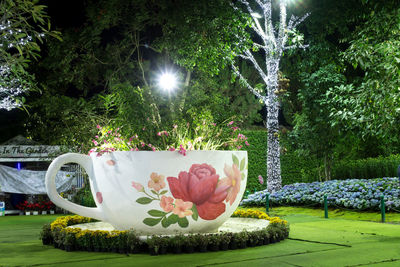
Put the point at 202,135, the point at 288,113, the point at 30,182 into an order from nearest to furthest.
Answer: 1. the point at 202,135
2. the point at 30,182
3. the point at 288,113

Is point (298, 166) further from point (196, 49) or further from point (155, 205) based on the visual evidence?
point (155, 205)

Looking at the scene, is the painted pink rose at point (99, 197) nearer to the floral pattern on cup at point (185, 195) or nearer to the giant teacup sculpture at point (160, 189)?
the giant teacup sculpture at point (160, 189)

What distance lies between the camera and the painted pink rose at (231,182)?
5.86 m

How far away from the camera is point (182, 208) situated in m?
5.62

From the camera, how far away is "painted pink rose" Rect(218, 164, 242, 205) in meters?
5.86

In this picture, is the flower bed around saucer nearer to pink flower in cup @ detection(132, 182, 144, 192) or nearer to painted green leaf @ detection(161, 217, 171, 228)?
painted green leaf @ detection(161, 217, 171, 228)

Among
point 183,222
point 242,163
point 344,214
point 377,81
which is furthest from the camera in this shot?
point 344,214

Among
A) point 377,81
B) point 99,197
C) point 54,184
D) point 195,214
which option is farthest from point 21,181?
point 377,81

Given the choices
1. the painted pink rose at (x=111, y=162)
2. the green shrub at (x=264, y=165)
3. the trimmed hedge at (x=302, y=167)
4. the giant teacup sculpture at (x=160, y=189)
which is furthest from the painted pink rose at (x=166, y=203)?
the green shrub at (x=264, y=165)

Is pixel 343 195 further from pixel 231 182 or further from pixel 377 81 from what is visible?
pixel 231 182

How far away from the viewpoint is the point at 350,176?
1664 cm

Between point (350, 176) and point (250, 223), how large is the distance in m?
10.3

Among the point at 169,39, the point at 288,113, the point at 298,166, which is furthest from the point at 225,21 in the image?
the point at 288,113

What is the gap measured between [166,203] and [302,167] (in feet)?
47.5
